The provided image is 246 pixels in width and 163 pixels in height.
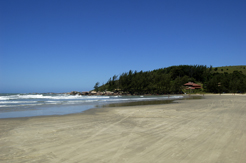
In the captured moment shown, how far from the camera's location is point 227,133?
7297 millimetres

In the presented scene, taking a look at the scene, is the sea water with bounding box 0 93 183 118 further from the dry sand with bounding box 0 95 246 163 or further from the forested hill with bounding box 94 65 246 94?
the forested hill with bounding box 94 65 246 94

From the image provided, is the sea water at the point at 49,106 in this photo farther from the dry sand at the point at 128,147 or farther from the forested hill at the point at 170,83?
the forested hill at the point at 170,83

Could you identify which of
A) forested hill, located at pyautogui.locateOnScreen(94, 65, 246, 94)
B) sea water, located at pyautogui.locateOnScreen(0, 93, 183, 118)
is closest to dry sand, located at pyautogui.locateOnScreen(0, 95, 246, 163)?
sea water, located at pyautogui.locateOnScreen(0, 93, 183, 118)

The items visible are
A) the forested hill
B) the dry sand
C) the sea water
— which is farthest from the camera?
the forested hill

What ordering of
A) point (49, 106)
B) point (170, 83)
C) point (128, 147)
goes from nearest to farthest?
point (128, 147) → point (49, 106) → point (170, 83)

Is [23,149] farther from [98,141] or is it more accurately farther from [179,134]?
[179,134]

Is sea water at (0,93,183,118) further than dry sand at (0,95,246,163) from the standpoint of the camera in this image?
Yes

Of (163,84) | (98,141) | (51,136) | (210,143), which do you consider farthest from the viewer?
(163,84)

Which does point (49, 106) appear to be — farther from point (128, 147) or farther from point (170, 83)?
point (170, 83)

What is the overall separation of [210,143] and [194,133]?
1400mm

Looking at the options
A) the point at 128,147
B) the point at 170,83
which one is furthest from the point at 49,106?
the point at 170,83

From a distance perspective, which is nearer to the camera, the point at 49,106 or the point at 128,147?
the point at 128,147

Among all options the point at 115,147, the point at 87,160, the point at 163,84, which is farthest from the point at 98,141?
the point at 163,84

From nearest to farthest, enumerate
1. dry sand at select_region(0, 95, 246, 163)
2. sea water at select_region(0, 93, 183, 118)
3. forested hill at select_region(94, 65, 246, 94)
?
dry sand at select_region(0, 95, 246, 163) → sea water at select_region(0, 93, 183, 118) → forested hill at select_region(94, 65, 246, 94)
